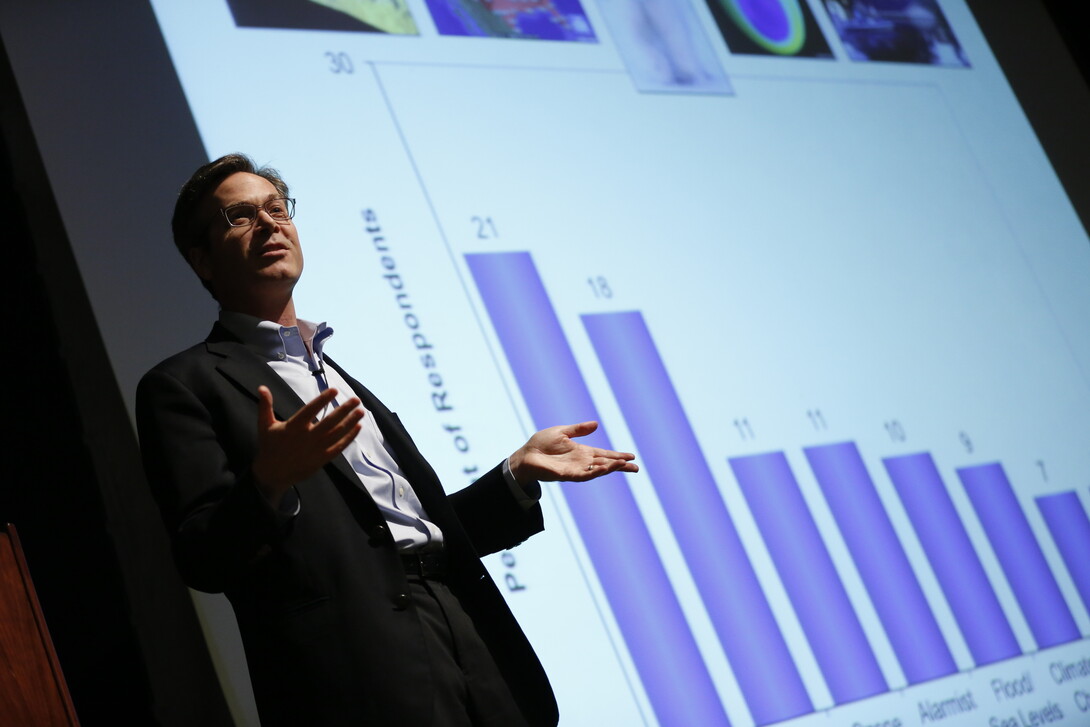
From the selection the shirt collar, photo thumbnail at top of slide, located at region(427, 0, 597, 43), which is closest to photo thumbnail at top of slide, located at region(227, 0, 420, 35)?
photo thumbnail at top of slide, located at region(427, 0, 597, 43)

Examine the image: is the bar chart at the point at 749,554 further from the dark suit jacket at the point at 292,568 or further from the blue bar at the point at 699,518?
the dark suit jacket at the point at 292,568

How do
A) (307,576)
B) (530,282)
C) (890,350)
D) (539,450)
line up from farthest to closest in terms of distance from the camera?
(890,350)
(530,282)
(539,450)
(307,576)

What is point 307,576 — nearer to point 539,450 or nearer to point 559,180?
point 539,450

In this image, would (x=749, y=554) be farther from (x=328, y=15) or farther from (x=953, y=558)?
(x=328, y=15)

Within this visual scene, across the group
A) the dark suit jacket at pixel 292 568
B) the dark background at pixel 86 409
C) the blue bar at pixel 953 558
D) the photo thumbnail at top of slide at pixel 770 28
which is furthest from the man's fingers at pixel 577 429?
the photo thumbnail at top of slide at pixel 770 28

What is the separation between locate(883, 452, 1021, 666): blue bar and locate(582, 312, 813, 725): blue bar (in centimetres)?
46

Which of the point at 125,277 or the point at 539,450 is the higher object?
the point at 125,277

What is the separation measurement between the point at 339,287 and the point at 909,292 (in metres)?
1.40

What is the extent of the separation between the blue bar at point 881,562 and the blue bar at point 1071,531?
47 cm

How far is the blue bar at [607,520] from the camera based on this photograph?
6.64 feet

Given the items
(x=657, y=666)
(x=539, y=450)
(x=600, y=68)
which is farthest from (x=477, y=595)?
(x=600, y=68)

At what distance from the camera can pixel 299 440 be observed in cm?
103

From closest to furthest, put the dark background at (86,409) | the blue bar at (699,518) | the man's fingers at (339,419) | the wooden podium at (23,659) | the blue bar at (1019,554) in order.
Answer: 1. the man's fingers at (339,419)
2. the wooden podium at (23,659)
3. the dark background at (86,409)
4. the blue bar at (699,518)
5. the blue bar at (1019,554)

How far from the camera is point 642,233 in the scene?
7.89 feet
